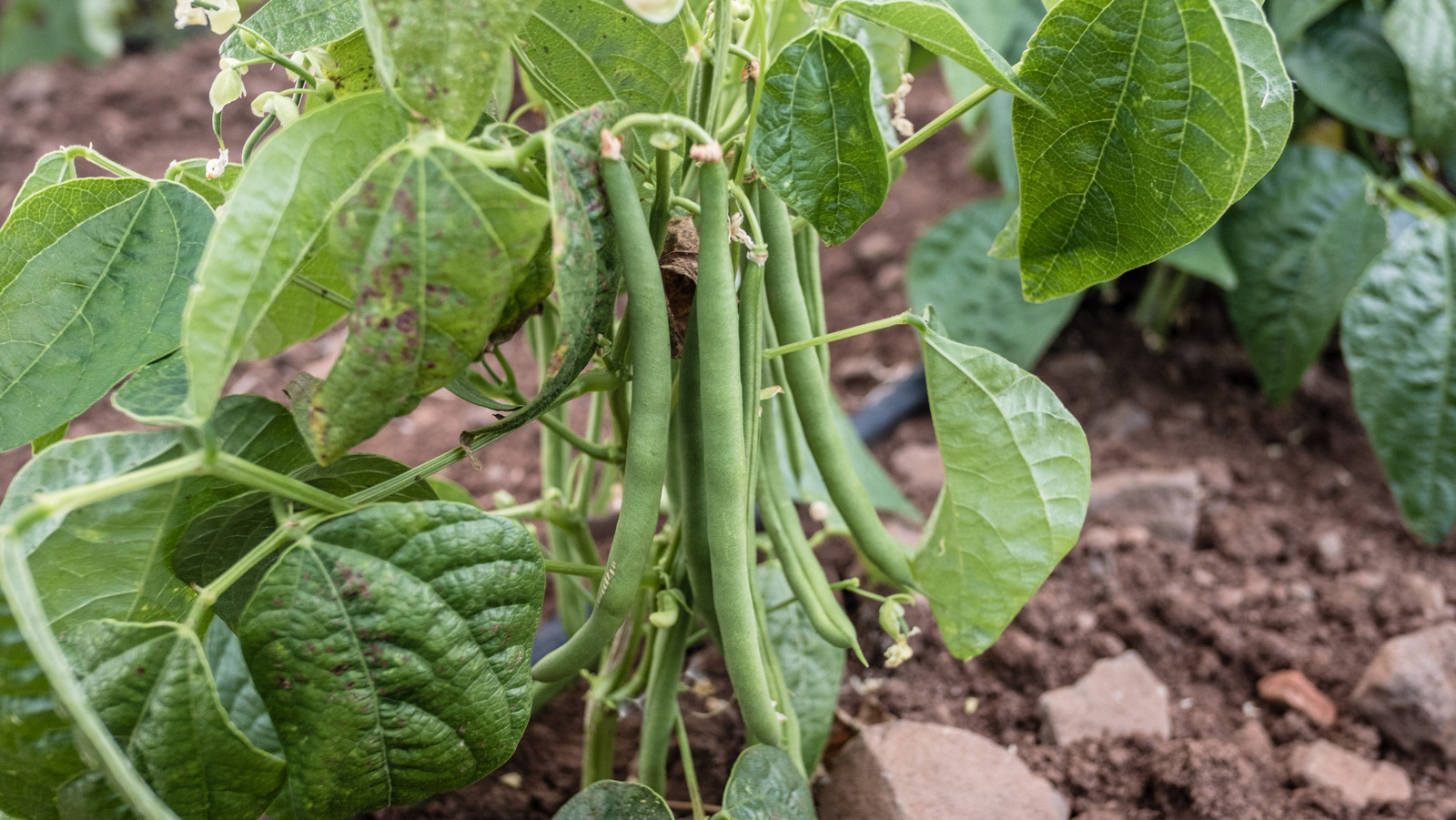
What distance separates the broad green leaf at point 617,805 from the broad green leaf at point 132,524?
0.29 meters

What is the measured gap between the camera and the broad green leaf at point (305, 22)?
62cm

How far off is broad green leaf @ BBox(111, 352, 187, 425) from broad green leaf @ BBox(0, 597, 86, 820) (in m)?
0.12

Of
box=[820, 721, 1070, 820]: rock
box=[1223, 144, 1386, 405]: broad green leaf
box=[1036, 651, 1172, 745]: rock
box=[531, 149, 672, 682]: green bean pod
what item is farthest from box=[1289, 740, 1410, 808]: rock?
box=[531, 149, 672, 682]: green bean pod

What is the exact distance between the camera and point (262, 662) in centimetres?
53

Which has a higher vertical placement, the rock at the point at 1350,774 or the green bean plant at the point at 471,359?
the green bean plant at the point at 471,359

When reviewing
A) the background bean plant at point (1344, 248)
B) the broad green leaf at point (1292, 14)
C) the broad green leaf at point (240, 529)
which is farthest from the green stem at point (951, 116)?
the broad green leaf at point (1292, 14)

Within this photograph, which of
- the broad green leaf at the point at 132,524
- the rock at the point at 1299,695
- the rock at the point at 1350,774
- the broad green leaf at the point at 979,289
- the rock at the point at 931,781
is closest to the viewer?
the broad green leaf at the point at 132,524

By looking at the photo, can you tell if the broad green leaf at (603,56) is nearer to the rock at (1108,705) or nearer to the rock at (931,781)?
the rock at (931,781)

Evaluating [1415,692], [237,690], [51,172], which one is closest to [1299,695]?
[1415,692]

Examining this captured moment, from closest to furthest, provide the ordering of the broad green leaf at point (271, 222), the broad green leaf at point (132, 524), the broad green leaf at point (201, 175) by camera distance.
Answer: the broad green leaf at point (271, 222) → the broad green leaf at point (132, 524) → the broad green leaf at point (201, 175)

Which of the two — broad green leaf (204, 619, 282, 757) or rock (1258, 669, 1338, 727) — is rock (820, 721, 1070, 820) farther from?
broad green leaf (204, 619, 282, 757)

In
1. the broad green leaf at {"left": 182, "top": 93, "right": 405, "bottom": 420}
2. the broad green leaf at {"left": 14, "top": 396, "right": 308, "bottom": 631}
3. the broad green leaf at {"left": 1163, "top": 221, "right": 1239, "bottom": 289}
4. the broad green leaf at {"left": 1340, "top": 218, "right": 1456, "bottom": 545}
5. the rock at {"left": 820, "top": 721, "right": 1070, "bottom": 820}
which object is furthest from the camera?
the broad green leaf at {"left": 1163, "top": 221, "right": 1239, "bottom": 289}

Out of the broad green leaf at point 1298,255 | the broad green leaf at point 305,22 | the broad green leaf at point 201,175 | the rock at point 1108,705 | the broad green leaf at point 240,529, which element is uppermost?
the broad green leaf at point 305,22

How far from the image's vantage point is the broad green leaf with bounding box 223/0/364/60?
62 cm
